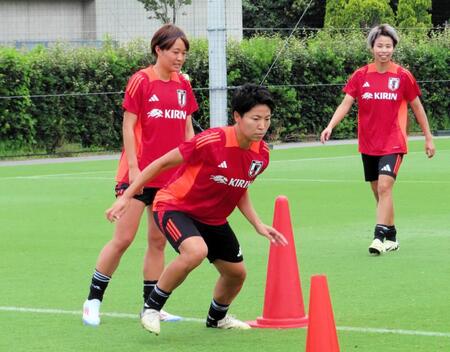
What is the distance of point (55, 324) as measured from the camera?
8227mm

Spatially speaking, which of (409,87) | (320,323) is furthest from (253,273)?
(320,323)

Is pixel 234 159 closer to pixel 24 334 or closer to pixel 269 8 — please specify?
pixel 24 334

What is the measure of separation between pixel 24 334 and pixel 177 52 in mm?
2132

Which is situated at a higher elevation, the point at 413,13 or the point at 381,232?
the point at 413,13

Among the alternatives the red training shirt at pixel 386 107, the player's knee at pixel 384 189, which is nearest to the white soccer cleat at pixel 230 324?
the player's knee at pixel 384 189

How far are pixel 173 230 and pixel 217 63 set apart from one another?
19.5 meters

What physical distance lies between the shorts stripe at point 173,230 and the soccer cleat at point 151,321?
473 mm

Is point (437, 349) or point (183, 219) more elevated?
point (183, 219)

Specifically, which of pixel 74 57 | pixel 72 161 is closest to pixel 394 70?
pixel 72 161

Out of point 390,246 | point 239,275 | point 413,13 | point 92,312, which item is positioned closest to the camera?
point 239,275

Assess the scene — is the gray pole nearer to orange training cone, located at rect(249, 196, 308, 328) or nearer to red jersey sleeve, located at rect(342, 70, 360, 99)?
red jersey sleeve, located at rect(342, 70, 360, 99)

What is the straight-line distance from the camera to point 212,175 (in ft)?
24.5

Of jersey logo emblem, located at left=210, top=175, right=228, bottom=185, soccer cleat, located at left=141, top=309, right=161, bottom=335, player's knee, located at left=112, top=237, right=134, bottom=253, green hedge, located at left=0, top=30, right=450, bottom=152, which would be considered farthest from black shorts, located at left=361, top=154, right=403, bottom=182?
green hedge, located at left=0, top=30, right=450, bottom=152

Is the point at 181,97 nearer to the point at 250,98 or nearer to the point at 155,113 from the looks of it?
the point at 155,113
